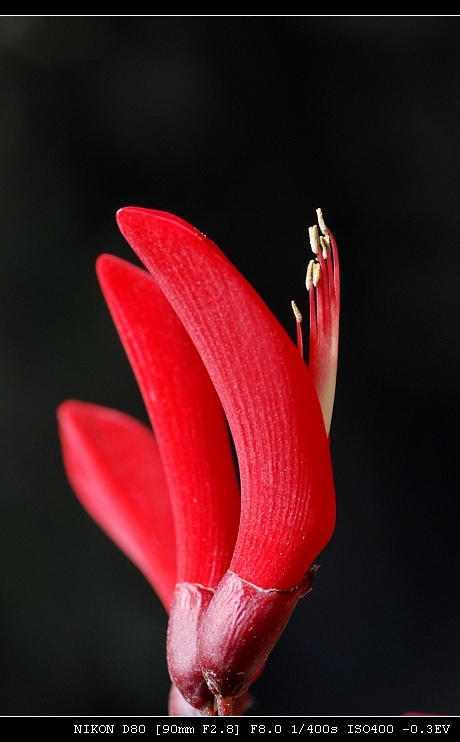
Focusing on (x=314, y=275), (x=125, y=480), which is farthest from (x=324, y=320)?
(x=125, y=480)

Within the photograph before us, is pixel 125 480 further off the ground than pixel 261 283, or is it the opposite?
pixel 261 283

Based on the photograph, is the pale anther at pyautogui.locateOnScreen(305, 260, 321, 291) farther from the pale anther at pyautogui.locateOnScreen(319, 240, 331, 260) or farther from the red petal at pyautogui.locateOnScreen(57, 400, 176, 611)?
the red petal at pyautogui.locateOnScreen(57, 400, 176, 611)

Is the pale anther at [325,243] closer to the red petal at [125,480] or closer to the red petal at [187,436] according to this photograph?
the red petal at [187,436]

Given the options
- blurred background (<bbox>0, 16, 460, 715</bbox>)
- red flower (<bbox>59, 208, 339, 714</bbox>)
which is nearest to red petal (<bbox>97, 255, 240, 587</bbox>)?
red flower (<bbox>59, 208, 339, 714</bbox>)

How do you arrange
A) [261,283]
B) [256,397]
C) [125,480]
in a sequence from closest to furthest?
[256,397]
[125,480]
[261,283]

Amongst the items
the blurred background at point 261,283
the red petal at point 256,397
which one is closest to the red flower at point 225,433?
the red petal at point 256,397

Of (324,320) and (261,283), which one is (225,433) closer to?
(324,320)
